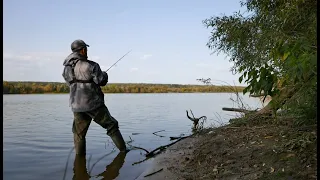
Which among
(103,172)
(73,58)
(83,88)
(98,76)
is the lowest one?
(103,172)

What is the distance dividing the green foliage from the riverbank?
Result: 785 mm

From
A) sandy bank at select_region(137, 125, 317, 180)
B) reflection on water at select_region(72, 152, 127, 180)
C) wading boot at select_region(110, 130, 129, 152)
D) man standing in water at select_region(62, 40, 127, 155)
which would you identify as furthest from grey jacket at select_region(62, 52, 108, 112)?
sandy bank at select_region(137, 125, 317, 180)

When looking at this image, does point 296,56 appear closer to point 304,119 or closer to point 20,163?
point 304,119

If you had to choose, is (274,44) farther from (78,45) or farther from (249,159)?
(78,45)

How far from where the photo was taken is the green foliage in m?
3.34

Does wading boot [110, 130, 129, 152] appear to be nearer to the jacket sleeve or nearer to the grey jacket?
the grey jacket

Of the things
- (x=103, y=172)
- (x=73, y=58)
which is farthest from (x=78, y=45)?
(x=103, y=172)

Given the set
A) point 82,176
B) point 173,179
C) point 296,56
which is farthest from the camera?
point 82,176

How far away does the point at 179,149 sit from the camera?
6906 mm

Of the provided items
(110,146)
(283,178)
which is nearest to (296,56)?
(283,178)

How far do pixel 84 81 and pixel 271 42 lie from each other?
363 cm

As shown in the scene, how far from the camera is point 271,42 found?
18.3ft

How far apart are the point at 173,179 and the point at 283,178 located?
1.57 meters

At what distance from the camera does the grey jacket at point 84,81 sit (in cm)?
643
